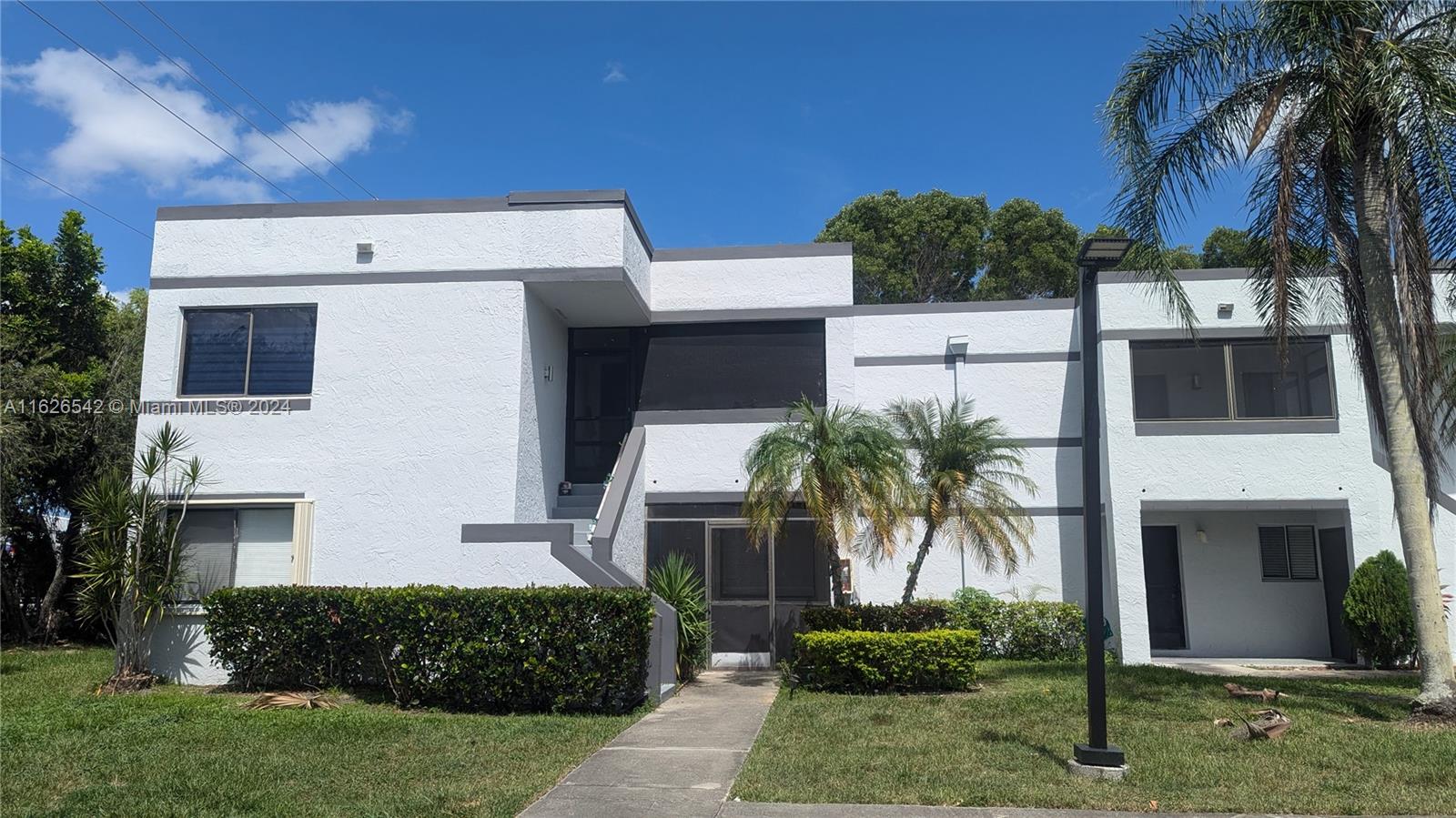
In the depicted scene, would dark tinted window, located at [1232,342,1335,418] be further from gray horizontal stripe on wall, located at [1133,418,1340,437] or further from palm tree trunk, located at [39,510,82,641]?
palm tree trunk, located at [39,510,82,641]

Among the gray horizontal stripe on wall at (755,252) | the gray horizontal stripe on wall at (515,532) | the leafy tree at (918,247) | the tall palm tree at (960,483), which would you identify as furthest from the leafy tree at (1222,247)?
the gray horizontal stripe on wall at (515,532)

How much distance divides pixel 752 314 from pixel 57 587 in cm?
1282

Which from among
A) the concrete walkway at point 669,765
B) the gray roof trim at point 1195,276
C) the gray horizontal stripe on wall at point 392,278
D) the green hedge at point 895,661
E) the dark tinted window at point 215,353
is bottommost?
the concrete walkway at point 669,765

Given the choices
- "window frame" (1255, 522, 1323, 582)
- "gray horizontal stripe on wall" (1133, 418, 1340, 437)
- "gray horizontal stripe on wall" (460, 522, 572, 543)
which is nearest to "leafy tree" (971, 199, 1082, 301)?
"window frame" (1255, 522, 1323, 582)

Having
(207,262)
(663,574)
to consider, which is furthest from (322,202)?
(663,574)

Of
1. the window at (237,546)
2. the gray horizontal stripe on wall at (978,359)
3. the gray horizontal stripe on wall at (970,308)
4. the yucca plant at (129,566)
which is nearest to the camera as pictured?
the yucca plant at (129,566)

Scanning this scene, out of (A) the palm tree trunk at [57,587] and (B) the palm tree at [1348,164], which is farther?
(A) the palm tree trunk at [57,587]

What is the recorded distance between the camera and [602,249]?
14.3 m

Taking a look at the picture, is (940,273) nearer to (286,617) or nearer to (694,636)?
(694,636)

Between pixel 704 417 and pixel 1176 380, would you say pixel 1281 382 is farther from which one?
pixel 704 417

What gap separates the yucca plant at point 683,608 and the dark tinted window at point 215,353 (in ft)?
21.5

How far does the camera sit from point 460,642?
11.1 metres

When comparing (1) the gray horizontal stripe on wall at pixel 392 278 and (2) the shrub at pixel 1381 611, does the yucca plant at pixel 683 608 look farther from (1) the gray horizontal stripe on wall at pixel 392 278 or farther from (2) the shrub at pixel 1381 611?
(2) the shrub at pixel 1381 611

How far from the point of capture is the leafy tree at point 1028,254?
32188 millimetres
